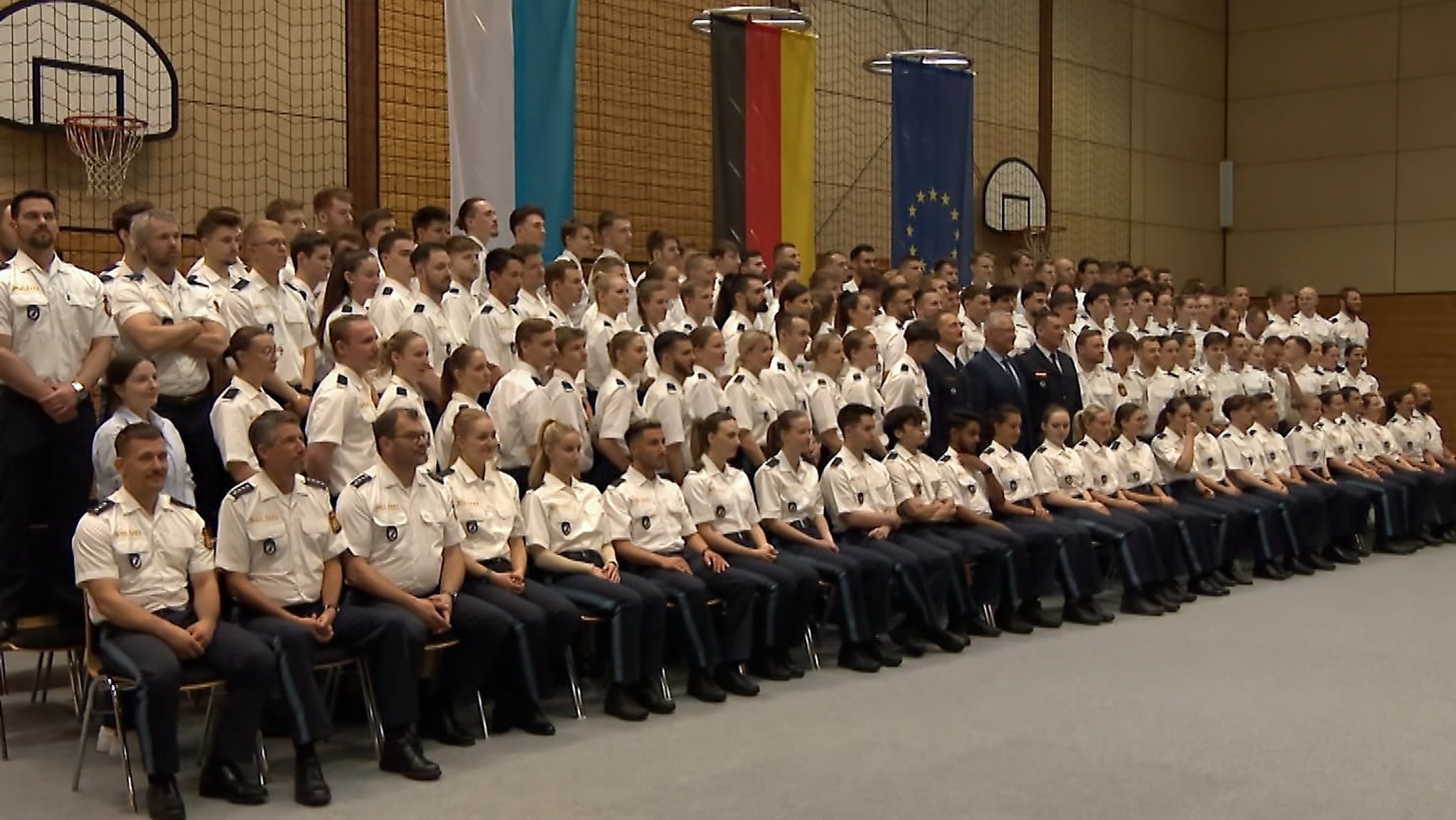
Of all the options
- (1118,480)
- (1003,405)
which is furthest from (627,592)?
(1118,480)

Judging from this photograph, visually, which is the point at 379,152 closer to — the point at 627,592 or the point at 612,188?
the point at 612,188

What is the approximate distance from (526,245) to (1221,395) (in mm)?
5681

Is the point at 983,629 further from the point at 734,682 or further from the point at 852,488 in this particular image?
the point at 734,682

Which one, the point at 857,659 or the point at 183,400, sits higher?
the point at 183,400

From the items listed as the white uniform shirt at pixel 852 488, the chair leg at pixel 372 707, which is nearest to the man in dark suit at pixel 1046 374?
the white uniform shirt at pixel 852 488

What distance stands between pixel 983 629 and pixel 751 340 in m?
1.83

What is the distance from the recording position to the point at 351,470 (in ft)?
17.4

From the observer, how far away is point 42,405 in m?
4.86

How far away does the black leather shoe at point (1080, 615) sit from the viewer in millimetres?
7281

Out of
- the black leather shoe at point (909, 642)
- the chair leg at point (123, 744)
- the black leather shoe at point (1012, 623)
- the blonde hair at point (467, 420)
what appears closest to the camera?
the chair leg at point (123, 744)

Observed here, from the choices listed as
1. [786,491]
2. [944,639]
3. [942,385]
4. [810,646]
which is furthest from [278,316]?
[942,385]

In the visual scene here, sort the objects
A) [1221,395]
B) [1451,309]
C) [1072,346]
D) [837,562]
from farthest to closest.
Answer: [1451,309], [1221,395], [1072,346], [837,562]

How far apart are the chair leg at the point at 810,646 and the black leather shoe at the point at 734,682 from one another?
0.49 meters

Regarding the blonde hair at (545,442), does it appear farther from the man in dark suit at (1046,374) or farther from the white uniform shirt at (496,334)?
the man in dark suit at (1046,374)
